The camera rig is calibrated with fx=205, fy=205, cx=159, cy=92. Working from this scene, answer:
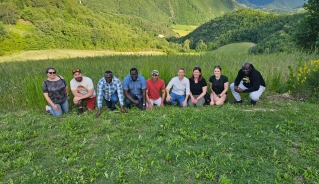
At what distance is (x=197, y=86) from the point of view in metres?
6.15

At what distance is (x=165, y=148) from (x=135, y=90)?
8.75 feet

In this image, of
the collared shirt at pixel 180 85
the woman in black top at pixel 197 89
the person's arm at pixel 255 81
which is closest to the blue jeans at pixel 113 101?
the collared shirt at pixel 180 85

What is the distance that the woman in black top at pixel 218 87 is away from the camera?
19.7 ft

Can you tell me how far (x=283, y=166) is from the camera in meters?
3.00

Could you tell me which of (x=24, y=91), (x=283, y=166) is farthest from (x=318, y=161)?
(x=24, y=91)

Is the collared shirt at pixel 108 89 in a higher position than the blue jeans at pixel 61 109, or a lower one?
higher

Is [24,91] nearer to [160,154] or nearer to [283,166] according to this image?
[160,154]

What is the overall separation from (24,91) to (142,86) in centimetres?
396

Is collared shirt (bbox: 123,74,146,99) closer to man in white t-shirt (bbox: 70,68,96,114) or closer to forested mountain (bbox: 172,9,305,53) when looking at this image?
man in white t-shirt (bbox: 70,68,96,114)

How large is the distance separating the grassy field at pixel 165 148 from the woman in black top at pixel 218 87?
1061mm

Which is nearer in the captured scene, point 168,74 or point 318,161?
point 318,161

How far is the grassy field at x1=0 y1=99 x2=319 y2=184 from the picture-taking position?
2.86 metres

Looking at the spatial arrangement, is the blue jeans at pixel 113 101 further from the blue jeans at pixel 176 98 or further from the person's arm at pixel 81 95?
the blue jeans at pixel 176 98

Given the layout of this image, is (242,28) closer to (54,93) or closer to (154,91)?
(154,91)
